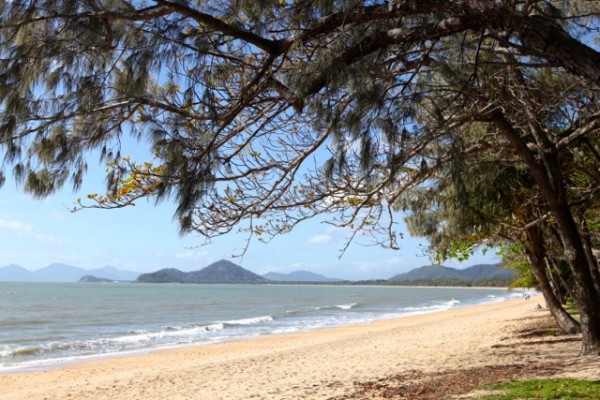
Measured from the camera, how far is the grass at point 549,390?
4918 mm

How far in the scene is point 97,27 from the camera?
368cm

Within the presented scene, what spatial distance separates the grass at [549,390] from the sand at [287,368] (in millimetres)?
442

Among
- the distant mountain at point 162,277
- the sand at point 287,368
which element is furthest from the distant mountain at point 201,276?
the sand at point 287,368

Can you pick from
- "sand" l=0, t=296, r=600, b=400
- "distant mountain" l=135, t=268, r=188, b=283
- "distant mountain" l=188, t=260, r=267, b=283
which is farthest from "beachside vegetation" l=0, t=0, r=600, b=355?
"distant mountain" l=135, t=268, r=188, b=283

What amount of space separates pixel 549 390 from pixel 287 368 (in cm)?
624

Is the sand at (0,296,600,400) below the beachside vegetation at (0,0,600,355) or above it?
below

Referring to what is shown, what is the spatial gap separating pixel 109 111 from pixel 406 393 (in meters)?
4.54

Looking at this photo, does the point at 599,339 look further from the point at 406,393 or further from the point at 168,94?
the point at 168,94

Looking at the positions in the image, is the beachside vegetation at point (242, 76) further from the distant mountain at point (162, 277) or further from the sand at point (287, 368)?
the distant mountain at point (162, 277)

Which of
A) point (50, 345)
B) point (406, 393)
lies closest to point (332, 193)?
point (406, 393)

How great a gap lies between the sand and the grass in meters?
0.44

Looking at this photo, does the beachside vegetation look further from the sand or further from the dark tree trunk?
the sand

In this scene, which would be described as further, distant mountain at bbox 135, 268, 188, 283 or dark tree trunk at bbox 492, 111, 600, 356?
distant mountain at bbox 135, 268, 188, 283

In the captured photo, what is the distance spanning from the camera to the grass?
4918 millimetres
